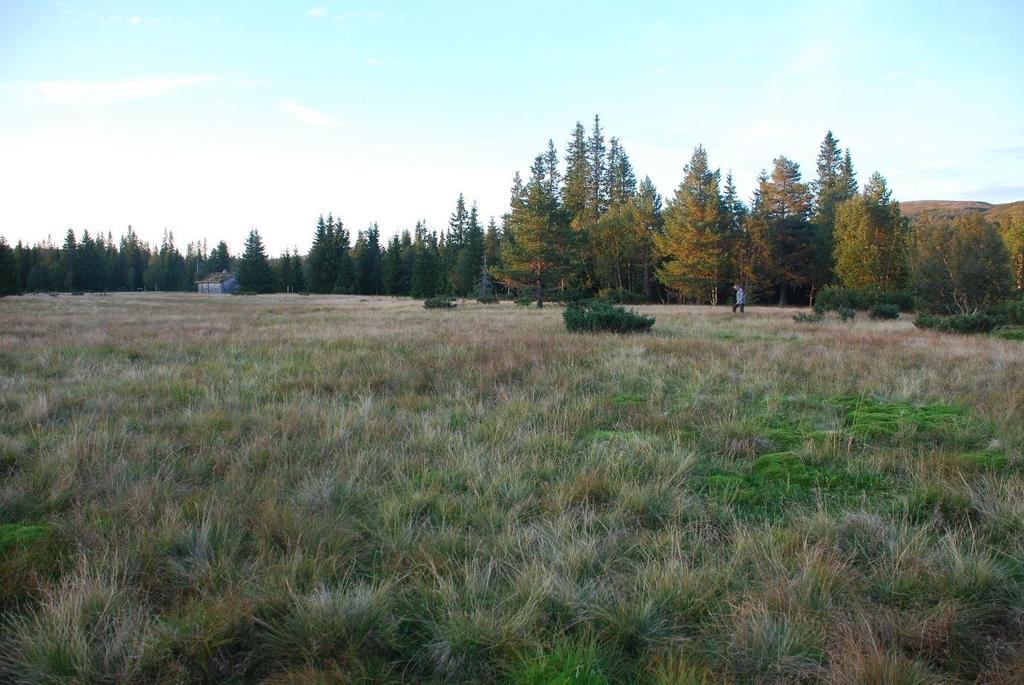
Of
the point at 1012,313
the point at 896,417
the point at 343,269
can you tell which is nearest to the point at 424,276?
the point at 343,269

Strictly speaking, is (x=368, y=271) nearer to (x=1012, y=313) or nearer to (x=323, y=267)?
(x=323, y=267)

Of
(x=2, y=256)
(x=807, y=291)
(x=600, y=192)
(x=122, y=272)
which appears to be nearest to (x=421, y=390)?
(x=2, y=256)

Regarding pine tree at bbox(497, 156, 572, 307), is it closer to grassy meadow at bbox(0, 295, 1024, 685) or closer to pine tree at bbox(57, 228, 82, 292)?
grassy meadow at bbox(0, 295, 1024, 685)

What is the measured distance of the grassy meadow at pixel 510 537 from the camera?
2100mm

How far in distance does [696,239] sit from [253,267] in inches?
2252

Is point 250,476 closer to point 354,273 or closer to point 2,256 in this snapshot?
point 2,256

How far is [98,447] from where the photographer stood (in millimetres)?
4258

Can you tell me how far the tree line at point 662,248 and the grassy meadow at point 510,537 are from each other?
2497cm

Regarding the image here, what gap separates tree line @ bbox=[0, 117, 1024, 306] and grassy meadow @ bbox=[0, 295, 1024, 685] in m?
25.0

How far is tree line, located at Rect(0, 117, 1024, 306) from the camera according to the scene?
32031 mm

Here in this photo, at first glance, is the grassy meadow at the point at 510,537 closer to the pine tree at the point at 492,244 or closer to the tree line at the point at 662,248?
the tree line at the point at 662,248

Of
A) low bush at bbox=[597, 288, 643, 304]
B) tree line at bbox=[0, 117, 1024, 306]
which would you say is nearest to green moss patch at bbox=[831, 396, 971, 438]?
tree line at bbox=[0, 117, 1024, 306]

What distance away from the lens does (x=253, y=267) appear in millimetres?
72688

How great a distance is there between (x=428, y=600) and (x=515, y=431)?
2670mm
